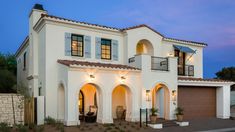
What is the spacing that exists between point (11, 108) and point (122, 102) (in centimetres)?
844

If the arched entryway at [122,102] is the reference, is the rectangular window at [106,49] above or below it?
above

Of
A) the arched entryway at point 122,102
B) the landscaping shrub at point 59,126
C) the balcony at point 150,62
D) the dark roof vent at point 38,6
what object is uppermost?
the dark roof vent at point 38,6

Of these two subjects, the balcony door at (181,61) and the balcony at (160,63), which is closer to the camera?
the balcony at (160,63)

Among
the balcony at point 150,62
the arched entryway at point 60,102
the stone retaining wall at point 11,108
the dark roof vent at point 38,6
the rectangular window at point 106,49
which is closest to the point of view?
the stone retaining wall at point 11,108

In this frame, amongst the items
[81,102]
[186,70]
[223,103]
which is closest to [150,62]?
[81,102]

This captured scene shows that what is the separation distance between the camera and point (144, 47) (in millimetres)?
23359

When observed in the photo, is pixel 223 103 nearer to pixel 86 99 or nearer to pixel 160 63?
pixel 160 63

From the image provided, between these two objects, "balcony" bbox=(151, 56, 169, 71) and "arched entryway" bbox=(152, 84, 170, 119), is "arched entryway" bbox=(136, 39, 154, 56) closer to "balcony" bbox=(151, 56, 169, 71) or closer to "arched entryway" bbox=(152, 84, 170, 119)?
"balcony" bbox=(151, 56, 169, 71)

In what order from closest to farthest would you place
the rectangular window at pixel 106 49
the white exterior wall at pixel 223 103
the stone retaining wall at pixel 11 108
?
the stone retaining wall at pixel 11 108, the rectangular window at pixel 106 49, the white exterior wall at pixel 223 103

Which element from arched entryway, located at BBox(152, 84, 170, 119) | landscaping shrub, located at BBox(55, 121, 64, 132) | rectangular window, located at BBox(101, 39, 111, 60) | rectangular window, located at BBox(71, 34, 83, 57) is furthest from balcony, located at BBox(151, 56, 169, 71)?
landscaping shrub, located at BBox(55, 121, 64, 132)

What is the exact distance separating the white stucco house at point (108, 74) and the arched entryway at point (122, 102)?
0.23ft

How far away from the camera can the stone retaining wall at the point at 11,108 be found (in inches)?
629

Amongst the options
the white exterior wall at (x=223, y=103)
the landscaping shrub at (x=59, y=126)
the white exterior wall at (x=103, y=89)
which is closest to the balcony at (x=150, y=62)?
the white exterior wall at (x=103, y=89)

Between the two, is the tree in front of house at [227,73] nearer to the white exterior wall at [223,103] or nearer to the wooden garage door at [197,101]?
the white exterior wall at [223,103]
